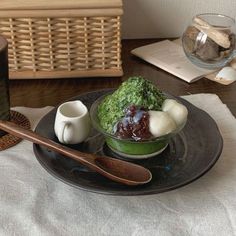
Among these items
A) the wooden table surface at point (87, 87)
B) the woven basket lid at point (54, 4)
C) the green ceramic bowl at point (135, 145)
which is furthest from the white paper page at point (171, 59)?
the green ceramic bowl at point (135, 145)

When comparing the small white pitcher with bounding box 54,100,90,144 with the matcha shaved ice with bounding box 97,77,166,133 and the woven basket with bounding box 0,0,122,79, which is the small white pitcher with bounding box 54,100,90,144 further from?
the woven basket with bounding box 0,0,122,79

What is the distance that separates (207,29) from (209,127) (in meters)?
0.31

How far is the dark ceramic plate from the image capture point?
56 cm

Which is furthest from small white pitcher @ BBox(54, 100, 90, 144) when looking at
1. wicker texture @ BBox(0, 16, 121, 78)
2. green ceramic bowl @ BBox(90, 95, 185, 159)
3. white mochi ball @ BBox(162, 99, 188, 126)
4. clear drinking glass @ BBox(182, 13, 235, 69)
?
clear drinking glass @ BBox(182, 13, 235, 69)

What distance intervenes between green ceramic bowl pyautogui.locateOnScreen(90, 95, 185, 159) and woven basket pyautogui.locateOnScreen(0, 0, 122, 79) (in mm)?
252

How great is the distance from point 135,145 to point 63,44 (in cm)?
33

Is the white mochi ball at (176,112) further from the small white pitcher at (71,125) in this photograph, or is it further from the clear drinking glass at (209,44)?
the clear drinking glass at (209,44)

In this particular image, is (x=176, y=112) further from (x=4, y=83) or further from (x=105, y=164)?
(x=4, y=83)

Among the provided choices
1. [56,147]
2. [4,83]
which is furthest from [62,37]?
[56,147]

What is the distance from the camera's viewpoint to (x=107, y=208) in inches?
22.6

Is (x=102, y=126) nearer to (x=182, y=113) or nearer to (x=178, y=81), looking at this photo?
(x=182, y=113)

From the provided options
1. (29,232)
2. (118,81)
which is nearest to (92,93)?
(118,81)

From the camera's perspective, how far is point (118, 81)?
2.96ft

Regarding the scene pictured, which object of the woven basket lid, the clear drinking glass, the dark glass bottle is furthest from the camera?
the clear drinking glass
